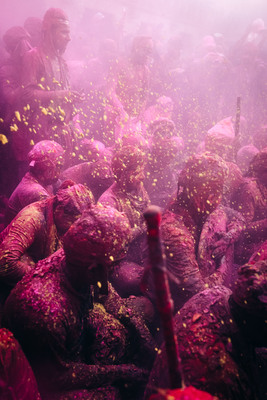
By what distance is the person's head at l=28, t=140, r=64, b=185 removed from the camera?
153 inches

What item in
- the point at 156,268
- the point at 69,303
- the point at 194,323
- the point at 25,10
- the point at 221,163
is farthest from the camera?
the point at 25,10

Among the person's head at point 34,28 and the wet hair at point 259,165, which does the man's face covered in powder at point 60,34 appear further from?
the wet hair at point 259,165

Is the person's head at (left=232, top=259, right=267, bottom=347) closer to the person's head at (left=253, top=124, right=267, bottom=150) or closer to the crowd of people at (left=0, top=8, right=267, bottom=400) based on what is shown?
the crowd of people at (left=0, top=8, right=267, bottom=400)

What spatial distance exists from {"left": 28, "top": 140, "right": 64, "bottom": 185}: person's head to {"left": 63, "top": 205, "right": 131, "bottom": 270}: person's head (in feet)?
6.98

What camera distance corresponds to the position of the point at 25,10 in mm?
17250

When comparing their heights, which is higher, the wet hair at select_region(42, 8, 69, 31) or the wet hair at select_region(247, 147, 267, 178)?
the wet hair at select_region(42, 8, 69, 31)

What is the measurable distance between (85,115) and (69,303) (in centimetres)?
766

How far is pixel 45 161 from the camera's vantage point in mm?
3910

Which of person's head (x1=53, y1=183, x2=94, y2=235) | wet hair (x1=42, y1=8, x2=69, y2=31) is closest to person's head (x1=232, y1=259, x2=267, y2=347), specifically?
person's head (x1=53, y1=183, x2=94, y2=235)

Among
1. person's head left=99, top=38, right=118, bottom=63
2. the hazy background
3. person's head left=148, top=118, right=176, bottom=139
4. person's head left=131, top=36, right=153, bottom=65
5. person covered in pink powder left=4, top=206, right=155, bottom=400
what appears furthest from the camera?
the hazy background

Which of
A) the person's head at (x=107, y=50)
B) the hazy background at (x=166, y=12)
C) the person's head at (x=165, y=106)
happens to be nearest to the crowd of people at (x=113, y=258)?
the person's head at (x=165, y=106)

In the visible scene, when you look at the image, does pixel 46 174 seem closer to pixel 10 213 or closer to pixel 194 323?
pixel 10 213

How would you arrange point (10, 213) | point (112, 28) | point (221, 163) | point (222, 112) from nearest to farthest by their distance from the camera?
point (221, 163)
point (10, 213)
point (222, 112)
point (112, 28)

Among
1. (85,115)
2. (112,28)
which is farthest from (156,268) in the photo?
(112,28)
